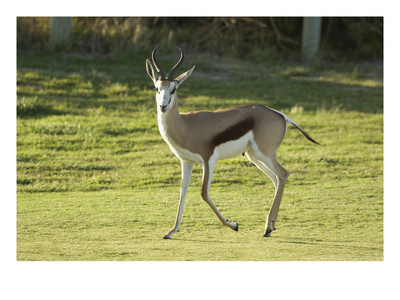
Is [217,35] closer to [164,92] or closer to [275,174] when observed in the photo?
[275,174]

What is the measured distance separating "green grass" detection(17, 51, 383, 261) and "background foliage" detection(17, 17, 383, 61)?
93 cm

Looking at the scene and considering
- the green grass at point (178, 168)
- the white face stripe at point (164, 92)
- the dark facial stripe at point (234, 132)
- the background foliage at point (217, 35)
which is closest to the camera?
the white face stripe at point (164, 92)

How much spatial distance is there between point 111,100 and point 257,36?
8.54m

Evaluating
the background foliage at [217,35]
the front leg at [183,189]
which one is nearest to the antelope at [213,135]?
the front leg at [183,189]

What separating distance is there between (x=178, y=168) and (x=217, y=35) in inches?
481

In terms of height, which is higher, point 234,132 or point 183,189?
point 234,132

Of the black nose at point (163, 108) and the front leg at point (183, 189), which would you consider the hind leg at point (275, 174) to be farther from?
the black nose at point (163, 108)

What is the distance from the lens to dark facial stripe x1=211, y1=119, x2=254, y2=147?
7634 millimetres

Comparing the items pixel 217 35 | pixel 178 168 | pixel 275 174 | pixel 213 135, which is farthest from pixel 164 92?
pixel 217 35

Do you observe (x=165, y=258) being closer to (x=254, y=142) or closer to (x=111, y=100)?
(x=254, y=142)

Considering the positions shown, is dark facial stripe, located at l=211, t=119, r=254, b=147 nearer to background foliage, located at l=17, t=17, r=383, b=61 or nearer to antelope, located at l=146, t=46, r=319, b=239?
antelope, located at l=146, t=46, r=319, b=239

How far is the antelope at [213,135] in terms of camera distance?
7.39 m

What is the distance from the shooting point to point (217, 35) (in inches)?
908

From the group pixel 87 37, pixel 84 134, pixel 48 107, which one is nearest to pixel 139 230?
pixel 84 134
